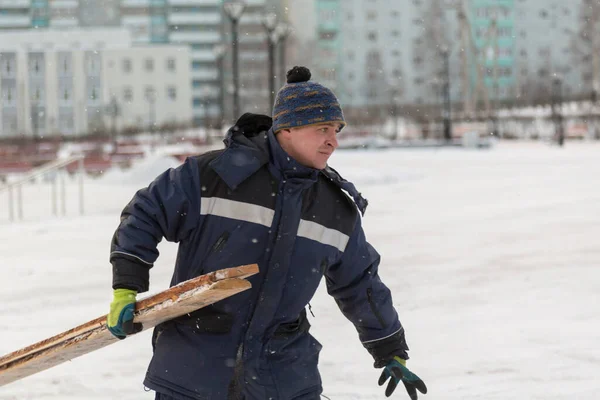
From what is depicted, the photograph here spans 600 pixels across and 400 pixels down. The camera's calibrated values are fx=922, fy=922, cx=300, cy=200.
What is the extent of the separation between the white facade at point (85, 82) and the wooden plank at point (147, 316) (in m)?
77.7

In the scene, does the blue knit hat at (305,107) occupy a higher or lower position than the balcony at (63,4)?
lower

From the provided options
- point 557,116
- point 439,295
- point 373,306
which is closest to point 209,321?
point 373,306

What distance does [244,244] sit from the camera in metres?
2.76

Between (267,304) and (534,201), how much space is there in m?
13.3

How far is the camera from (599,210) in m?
13.7

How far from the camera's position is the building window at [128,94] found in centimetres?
9021

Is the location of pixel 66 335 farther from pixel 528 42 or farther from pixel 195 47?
pixel 195 47

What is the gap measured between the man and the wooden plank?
0.08 m

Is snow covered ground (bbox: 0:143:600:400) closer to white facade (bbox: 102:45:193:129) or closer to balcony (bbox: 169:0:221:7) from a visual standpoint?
white facade (bbox: 102:45:193:129)

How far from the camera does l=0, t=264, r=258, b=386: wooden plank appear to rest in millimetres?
2537

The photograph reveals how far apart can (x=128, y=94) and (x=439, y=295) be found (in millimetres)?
86013

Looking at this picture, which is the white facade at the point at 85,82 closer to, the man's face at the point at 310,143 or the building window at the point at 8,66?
the building window at the point at 8,66

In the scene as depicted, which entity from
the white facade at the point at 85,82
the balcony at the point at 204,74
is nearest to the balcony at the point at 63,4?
the balcony at the point at 204,74

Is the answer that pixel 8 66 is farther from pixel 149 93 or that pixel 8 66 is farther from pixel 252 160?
pixel 252 160
